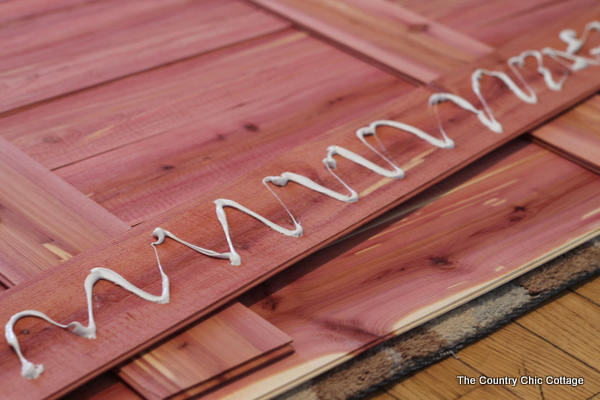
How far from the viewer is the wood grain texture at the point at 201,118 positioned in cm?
90

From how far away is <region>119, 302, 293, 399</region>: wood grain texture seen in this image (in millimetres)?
661

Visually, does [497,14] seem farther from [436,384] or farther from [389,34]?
[436,384]

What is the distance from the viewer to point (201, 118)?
3.37ft

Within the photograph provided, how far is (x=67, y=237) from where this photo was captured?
792mm

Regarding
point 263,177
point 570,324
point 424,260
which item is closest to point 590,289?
point 570,324

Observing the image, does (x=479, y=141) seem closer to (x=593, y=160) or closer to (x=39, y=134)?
(x=593, y=160)

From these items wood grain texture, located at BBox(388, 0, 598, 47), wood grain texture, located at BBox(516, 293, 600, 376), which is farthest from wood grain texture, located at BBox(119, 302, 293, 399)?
wood grain texture, located at BBox(388, 0, 598, 47)

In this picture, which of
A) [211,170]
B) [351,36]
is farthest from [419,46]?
[211,170]

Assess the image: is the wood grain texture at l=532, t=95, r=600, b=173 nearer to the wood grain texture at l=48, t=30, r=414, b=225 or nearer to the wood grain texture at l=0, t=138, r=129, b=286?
the wood grain texture at l=48, t=30, r=414, b=225

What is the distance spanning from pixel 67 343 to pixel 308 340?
24 cm

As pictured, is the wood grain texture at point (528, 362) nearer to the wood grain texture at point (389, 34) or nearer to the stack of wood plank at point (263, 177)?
the stack of wood plank at point (263, 177)

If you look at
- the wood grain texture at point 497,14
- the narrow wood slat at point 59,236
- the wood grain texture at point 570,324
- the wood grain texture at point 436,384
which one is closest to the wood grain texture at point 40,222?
the narrow wood slat at point 59,236

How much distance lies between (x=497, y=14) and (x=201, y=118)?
27.0 inches

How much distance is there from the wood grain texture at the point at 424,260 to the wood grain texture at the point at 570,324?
0.06m
